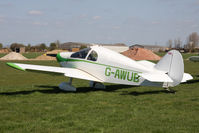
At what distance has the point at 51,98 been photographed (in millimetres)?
8859

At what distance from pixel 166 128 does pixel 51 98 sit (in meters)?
4.77

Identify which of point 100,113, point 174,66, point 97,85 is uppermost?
point 174,66

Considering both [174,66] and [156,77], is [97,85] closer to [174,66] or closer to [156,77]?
[156,77]

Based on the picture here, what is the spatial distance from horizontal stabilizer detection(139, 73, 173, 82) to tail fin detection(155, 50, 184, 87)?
0.25 m

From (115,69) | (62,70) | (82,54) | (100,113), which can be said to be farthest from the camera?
(82,54)

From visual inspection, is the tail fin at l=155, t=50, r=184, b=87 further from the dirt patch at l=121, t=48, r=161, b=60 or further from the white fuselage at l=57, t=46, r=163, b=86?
the dirt patch at l=121, t=48, r=161, b=60

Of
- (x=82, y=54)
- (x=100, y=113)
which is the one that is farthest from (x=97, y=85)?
(x=100, y=113)

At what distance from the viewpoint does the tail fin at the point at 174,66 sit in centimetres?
872

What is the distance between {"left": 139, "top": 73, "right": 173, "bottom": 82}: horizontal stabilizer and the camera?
838cm

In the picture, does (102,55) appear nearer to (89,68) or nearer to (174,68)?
(89,68)

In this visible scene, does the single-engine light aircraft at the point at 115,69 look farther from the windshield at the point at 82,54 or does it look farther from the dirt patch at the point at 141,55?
the dirt patch at the point at 141,55

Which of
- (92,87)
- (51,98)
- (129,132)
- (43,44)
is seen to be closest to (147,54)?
(92,87)

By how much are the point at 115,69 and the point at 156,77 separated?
1836 millimetres

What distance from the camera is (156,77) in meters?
8.54
